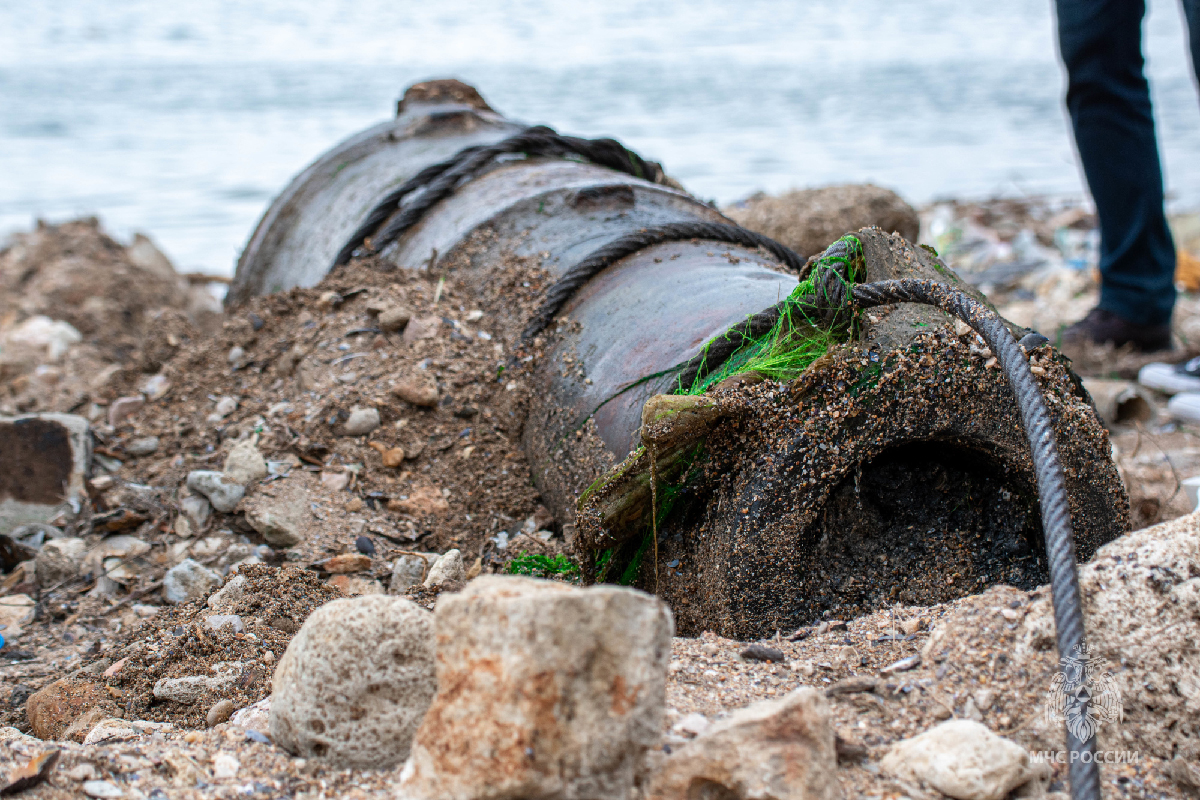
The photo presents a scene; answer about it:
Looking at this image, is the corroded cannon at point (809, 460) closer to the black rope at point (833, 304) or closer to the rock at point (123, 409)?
the black rope at point (833, 304)

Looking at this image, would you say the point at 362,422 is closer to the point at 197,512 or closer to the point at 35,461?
the point at 197,512

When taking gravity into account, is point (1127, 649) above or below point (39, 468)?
above

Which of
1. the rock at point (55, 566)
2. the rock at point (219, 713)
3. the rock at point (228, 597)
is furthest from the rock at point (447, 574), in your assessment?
the rock at point (55, 566)

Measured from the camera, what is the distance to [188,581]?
6.77 ft

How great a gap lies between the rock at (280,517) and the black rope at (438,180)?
0.91 meters

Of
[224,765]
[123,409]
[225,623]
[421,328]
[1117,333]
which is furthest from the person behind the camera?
[1117,333]

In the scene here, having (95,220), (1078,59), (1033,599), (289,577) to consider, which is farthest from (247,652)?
(95,220)

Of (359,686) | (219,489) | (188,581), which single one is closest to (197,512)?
(219,489)

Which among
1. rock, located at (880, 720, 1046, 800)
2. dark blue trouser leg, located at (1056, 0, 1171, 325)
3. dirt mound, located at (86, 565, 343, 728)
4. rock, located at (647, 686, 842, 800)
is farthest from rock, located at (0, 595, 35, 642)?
dark blue trouser leg, located at (1056, 0, 1171, 325)

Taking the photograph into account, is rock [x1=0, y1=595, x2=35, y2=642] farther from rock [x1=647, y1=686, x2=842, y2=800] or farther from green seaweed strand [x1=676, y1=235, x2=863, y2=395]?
rock [x1=647, y1=686, x2=842, y2=800]

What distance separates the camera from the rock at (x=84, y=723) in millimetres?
1561

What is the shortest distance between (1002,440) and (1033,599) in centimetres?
25

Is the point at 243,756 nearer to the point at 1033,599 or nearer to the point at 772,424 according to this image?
the point at 772,424

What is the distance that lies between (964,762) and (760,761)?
0.88 feet
